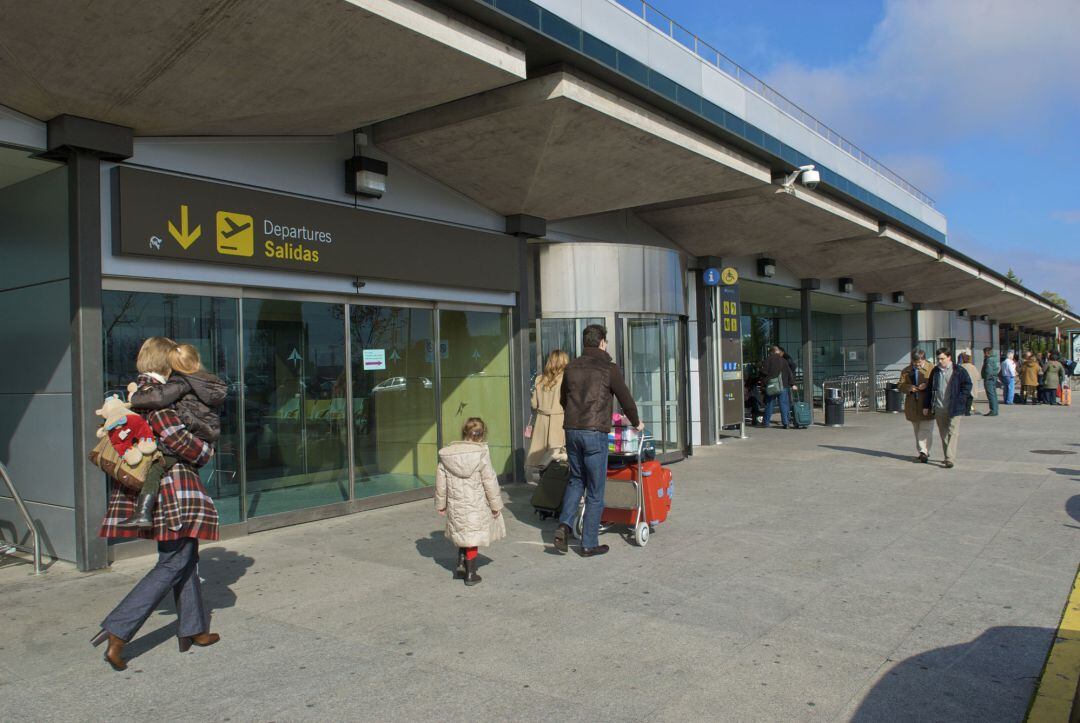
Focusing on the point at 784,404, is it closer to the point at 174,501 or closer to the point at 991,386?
the point at 991,386

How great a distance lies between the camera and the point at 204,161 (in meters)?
7.29

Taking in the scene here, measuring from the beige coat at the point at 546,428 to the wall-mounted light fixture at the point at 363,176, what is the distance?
2.81 m

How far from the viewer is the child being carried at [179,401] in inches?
170

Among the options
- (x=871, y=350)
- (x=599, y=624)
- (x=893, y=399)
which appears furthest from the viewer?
(x=871, y=350)

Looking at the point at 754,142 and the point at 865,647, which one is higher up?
the point at 754,142

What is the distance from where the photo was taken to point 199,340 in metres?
7.33

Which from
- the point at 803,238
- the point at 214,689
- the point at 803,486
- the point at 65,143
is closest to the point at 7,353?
the point at 65,143

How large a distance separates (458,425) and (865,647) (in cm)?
679

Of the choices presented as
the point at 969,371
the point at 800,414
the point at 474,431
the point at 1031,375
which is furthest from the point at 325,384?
the point at 1031,375

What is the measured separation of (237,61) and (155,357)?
2.73 m

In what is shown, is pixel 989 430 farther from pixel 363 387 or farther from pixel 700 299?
pixel 363 387

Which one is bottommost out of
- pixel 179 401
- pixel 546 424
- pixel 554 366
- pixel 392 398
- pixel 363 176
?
pixel 546 424

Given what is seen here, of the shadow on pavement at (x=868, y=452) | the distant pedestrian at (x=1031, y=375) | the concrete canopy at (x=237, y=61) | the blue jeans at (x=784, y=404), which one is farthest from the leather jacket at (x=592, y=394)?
the distant pedestrian at (x=1031, y=375)

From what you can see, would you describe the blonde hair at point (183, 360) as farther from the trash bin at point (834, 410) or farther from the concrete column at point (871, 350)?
the concrete column at point (871, 350)
